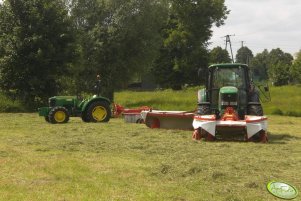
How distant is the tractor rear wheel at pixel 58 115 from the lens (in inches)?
623

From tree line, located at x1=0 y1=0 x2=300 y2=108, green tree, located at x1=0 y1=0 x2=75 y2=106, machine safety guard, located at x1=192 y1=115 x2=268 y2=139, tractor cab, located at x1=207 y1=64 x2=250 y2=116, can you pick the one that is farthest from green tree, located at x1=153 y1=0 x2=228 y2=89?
machine safety guard, located at x1=192 y1=115 x2=268 y2=139

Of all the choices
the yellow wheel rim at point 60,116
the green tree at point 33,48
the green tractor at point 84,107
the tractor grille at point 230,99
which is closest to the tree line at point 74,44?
the green tree at point 33,48

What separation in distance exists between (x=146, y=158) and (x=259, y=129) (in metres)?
3.42

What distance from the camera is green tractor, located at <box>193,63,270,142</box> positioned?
36.0 feet

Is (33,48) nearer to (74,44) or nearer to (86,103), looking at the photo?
(74,44)

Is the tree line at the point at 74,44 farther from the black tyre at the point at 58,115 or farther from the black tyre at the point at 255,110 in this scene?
the black tyre at the point at 58,115

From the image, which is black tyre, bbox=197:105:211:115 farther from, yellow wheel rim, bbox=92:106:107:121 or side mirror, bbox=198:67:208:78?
yellow wheel rim, bbox=92:106:107:121

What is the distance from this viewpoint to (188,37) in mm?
48719

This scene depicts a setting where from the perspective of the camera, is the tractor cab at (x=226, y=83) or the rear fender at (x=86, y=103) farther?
the rear fender at (x=86, y=103)

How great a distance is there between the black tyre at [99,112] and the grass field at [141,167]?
4.49 meters

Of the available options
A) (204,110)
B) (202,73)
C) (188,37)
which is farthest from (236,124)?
(188,37)

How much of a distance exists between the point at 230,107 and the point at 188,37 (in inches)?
1467

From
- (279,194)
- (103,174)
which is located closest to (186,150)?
(103,174)

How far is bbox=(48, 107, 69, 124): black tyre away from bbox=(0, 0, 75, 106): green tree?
786cm
